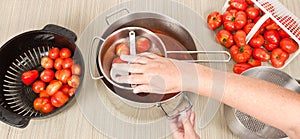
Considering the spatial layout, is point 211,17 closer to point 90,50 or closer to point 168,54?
point 168,54

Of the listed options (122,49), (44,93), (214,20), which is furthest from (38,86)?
(214,20)

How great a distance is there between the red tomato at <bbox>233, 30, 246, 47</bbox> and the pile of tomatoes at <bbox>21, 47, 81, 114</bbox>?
1.60 feet

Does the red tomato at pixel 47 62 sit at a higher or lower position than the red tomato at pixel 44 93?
higher

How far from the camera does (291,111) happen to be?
1.85ft

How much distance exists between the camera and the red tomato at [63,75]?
76cm

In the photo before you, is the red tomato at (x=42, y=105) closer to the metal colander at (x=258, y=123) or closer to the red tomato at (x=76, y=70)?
the red tomato at (x=76, y=70)

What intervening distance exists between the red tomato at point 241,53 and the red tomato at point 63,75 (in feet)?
1.58

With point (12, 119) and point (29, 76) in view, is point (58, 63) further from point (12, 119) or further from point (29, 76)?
point (12, 119)

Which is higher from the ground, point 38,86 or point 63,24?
point 63,24

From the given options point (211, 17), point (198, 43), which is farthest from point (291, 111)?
point (211, 17)

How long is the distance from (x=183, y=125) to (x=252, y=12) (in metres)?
0.46

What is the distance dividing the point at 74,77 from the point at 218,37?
447 mm

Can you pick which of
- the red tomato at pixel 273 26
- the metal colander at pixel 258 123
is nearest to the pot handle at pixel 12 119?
the metal colander at pixel 258 123

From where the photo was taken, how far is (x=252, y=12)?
879mm
